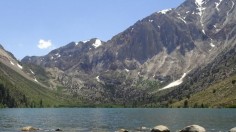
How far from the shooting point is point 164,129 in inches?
3489

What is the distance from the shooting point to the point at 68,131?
305 feet

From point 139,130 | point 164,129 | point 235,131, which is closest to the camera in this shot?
point 235,131

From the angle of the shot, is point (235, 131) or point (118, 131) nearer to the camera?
point (235, 131)

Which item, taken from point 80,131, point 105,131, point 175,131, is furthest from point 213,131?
point 80,131

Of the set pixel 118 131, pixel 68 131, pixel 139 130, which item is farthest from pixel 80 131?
pixel 139 130

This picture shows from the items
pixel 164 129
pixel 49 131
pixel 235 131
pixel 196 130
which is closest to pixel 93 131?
pixel 49 131

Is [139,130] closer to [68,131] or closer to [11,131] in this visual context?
[68,131]

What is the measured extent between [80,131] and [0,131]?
18682 millimetres

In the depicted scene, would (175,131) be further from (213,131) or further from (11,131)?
(11,131)

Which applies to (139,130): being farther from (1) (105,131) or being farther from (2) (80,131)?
(2) (80,131)

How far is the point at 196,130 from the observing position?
274 ft

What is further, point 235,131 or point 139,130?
point 139,130

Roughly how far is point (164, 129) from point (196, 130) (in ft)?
26.3

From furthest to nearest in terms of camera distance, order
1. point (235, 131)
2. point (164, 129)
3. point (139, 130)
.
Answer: point (139, 130)
point (164, 129)
point (235, 131)
